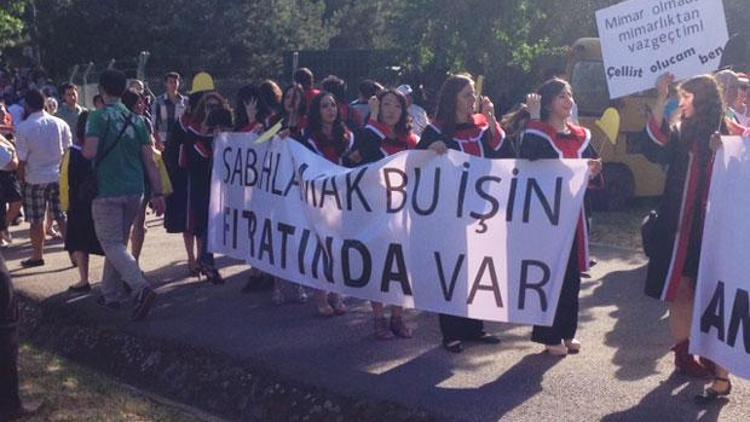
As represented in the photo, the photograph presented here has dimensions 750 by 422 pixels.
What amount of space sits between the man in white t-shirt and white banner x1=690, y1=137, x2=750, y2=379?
7.35 meters

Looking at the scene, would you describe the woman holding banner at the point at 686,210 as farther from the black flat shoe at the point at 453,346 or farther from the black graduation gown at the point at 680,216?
Result: the black flat shoe at the point at 453,346

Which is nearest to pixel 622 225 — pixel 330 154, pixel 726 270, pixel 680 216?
pixel 330 154

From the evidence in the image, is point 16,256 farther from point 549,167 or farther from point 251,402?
point 549,167

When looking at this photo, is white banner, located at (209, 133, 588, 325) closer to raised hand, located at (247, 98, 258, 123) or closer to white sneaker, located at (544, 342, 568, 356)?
white sneaker, located at (544, 342, 568, 356)

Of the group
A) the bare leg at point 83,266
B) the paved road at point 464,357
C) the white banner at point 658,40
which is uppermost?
the white banner at point 658,40

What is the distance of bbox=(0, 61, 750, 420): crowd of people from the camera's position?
6555 mm

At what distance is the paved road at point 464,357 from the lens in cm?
630

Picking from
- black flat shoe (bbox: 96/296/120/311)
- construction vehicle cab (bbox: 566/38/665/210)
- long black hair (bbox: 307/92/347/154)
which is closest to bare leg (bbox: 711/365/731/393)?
long black hair (bbox: 307/92/347/154)

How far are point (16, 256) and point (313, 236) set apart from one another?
17.5 feet

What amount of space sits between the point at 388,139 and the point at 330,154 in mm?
759

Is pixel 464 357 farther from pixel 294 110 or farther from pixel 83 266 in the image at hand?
pixel 83 266

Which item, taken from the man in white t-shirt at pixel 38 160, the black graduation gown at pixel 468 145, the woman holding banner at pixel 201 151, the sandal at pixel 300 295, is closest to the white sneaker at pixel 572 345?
the black graduation gown at pixel 468 145

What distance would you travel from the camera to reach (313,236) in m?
7.90

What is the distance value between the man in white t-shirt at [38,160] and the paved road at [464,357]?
1.18m
